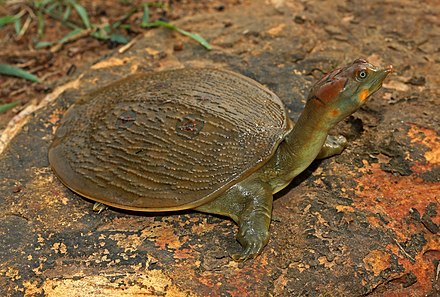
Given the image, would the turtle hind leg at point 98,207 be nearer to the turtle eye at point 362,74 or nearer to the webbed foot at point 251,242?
the webbed foot at point 251,242

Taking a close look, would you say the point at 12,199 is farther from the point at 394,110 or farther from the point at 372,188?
the point at 394,110

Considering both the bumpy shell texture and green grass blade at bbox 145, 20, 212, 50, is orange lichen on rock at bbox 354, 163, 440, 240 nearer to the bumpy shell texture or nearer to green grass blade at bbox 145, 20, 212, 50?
the bumpy shell texture

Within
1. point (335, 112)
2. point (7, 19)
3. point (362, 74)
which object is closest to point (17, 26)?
point (7, 19)

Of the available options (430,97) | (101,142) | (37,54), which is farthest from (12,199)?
(430,97)

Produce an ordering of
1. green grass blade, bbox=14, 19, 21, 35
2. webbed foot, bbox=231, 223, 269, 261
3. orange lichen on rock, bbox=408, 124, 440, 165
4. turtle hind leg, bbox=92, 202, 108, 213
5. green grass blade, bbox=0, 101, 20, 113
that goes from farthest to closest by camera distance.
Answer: green grass blade, bbox=14, 19, 21, 35 < green grass blade, bbox=0, 101, 20, 113 < orange lichen on rock, bbox=408, 124, 440, 165 < turtle hind leg, bbox=92, 202, 108, 213 < webbed foot, bbox=231, 223, 269, 261

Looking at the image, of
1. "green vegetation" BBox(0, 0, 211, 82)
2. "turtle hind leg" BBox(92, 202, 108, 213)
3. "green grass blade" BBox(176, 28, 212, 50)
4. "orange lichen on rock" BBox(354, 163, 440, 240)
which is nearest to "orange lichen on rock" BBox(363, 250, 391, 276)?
"orange lichen on rock" BBox(354, 163, 440, 240)

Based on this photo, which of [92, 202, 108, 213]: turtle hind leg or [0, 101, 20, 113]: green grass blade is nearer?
[92, 202, 108, 213]: turtle hind leg
